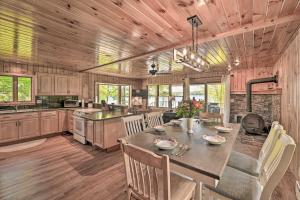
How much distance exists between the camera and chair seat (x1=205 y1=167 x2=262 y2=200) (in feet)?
4.29

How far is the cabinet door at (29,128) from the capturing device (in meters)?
4.09

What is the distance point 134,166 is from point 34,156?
326 centimetres

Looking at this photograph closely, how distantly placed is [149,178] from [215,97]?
225 inches

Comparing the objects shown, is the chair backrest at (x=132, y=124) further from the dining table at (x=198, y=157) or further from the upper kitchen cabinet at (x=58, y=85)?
the upper kitchen cabinet at (x=58, y=85)

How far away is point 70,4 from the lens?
1.60 metres

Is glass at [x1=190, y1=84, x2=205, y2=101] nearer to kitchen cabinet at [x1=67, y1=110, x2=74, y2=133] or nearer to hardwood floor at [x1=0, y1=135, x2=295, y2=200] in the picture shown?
hardwood floor at [x1=0, y1=135, x2=295, y2=200]

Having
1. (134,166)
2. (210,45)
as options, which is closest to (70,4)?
(134,166)

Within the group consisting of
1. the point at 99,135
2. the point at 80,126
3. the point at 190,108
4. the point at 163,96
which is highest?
the point at 163,96

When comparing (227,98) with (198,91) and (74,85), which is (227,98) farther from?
(74,85)

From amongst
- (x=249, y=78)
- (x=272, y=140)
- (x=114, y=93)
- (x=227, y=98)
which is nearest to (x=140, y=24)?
(x=272, y=140)

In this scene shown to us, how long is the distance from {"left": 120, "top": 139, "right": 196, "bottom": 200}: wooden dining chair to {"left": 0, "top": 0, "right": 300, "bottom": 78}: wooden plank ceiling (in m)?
1.57

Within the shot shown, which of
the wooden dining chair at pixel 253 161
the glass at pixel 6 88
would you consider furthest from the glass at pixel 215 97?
the glass at pixel 6 88

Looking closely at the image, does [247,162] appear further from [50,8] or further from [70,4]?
[50,8]

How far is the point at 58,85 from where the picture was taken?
5.15 metres
